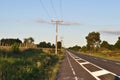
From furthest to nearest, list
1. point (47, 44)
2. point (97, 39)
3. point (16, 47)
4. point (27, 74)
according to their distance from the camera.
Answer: point (47, 44)
point (97, 39)
point (16, 47)
point (27, 74)

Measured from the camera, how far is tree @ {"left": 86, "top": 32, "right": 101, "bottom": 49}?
163 m

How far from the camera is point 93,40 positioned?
164 metres

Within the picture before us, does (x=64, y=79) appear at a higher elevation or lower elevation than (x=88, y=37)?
lower

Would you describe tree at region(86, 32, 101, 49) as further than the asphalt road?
Yes

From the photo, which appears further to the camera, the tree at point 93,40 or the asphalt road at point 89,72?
the tree at point 93,40

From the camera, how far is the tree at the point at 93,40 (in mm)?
163250

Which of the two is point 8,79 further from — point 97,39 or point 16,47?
point 97,39

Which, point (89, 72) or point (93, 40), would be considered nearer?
point (89, 72)

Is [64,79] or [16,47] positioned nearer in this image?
[64,79]

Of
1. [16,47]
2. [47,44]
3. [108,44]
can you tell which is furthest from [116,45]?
[16,47]

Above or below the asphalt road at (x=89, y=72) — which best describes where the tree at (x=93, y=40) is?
above

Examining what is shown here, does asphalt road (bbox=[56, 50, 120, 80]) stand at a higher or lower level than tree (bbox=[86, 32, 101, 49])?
lower

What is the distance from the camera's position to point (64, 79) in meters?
18.1

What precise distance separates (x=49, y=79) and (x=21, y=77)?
2.36m
